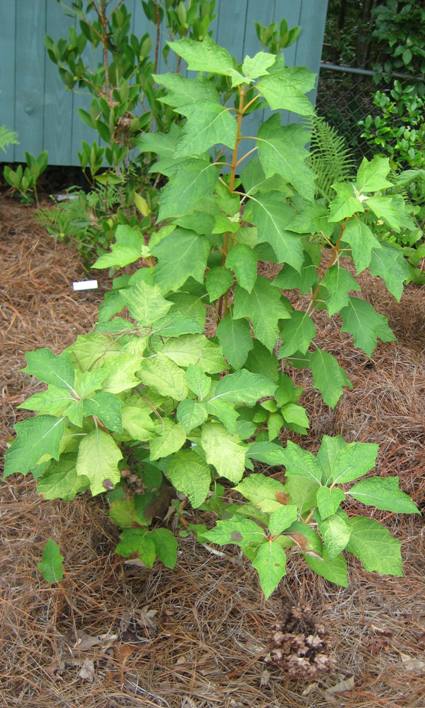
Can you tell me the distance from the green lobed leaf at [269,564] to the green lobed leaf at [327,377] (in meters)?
0.69

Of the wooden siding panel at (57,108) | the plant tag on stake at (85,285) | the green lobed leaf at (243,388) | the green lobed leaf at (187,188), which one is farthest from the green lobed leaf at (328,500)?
the wooden siding panel at (57,108)

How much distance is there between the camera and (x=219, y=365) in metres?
1.83

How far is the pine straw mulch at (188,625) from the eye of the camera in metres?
1.86

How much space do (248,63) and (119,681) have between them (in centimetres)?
154

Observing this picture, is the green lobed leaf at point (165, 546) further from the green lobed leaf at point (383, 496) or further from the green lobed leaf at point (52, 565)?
the green lobed leaf at point (383, 496)

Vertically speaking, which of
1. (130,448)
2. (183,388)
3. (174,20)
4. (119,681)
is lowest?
(119,681)

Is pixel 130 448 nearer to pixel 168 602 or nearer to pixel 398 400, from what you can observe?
pixel 168 602

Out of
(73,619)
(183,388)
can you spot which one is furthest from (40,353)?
(73,619)

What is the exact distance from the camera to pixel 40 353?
5.58 ft

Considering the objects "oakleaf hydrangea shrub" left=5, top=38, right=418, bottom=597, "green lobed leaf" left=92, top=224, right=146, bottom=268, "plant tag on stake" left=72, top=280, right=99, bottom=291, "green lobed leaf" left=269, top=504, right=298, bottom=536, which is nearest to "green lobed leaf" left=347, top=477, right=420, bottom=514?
"oakleaf hydrangea shrub" left=5, top=38, right=418, bottom=597

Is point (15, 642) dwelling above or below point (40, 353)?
below

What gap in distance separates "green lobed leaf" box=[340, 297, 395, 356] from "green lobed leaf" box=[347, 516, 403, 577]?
23.3 inches

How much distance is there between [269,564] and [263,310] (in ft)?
2.52

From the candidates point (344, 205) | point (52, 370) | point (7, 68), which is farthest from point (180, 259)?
point (7, 68)
